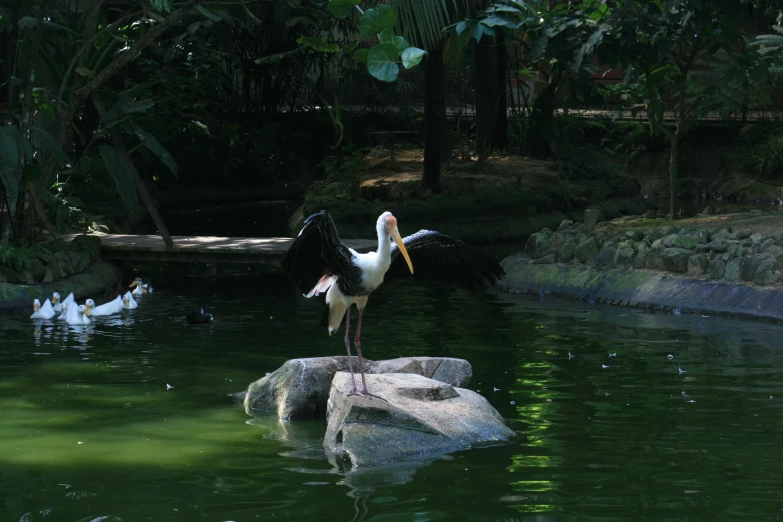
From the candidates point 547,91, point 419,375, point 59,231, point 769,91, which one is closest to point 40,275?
point 59,231

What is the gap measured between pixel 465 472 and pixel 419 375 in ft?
5.71

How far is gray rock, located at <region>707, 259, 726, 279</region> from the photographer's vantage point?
12.5 m

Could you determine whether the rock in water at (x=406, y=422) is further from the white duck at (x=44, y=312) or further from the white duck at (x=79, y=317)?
the white duck at (x=44, y=312)

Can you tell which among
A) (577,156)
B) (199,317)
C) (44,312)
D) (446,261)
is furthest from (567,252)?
(577,156)

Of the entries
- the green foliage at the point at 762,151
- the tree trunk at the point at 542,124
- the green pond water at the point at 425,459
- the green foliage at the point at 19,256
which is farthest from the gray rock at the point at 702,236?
the green foliage at the point at 762,151

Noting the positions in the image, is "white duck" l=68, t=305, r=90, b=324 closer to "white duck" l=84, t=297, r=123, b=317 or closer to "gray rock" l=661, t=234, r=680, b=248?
"white duck" l=84, t=297, r=123, b=317

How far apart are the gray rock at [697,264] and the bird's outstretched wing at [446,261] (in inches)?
194

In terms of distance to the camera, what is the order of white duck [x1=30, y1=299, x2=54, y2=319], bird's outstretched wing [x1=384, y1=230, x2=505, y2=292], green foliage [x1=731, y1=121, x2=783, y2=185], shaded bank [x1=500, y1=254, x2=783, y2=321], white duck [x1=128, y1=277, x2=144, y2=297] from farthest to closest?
green foliage [x1=731, y1=121, x2=783, y2=185] → white duck [x1=128, y1=277, x2=144, y2=297] → white duck [x1=30, y1=299, x2=54, y2=319] → shaded bank [x1=500, y1=254, x2=783, y2=321] → bird's outstretched wing [x1=384, y1=230, x2=505, y2=292]

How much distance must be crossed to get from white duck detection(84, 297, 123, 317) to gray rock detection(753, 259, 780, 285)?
733 centimetres

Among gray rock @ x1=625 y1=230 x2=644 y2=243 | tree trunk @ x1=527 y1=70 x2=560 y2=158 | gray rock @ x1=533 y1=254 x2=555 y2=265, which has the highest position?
tree trunk @ x1=527 y1=70 x2=560 y2=158

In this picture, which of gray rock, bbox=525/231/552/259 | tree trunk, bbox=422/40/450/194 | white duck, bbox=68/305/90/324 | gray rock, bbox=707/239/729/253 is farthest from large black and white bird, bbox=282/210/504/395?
tree trunk, bbox=422/40/450/194

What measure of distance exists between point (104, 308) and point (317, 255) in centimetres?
536

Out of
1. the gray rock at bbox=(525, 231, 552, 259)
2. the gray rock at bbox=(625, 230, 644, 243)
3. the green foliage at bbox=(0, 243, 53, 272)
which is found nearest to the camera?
the green foliage at bbox=(0, 243, 53, 272)

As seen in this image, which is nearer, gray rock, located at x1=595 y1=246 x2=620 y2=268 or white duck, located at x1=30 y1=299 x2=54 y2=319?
white duck, located at x1=30 y1=299 x2=54 y2=319
